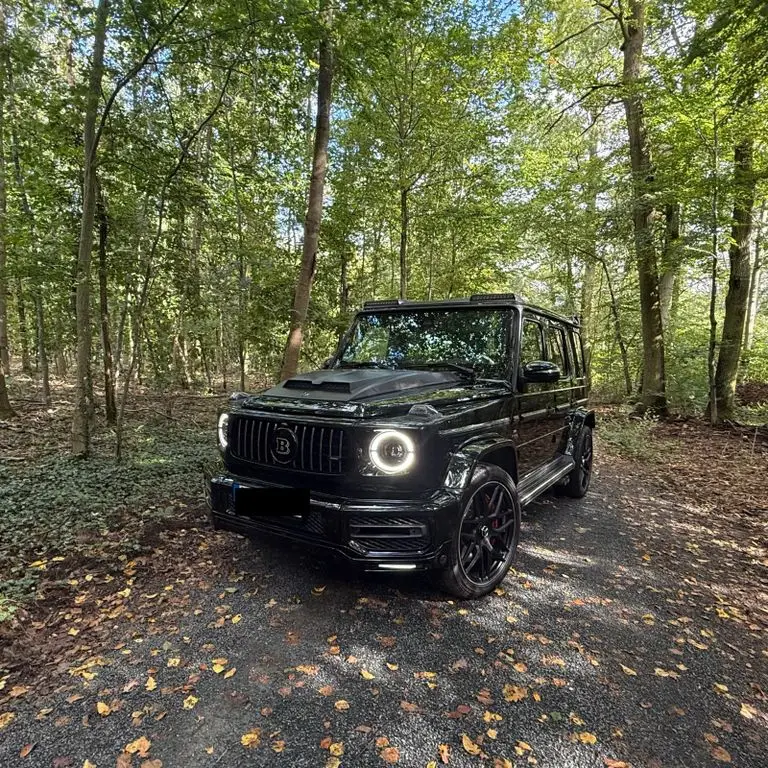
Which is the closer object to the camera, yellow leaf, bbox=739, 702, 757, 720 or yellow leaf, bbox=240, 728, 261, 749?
yellow leaf, bbox=240, 728, 261, 749

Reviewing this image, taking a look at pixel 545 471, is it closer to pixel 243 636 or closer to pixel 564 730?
pixel 564 730

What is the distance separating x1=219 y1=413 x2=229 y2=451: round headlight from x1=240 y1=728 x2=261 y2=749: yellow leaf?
1.78 meters

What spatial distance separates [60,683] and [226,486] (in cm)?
125

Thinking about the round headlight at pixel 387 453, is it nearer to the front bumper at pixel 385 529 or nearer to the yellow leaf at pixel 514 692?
the front bumper at pixel 385 529

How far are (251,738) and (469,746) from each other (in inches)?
37.4

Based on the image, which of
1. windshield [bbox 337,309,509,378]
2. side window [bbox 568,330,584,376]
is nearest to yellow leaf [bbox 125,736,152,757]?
windshield [bbox 337,309,509,378]

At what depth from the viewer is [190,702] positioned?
206cm

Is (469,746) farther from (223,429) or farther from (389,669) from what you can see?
(223,429)

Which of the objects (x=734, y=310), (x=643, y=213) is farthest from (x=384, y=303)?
(x=734, y=310)

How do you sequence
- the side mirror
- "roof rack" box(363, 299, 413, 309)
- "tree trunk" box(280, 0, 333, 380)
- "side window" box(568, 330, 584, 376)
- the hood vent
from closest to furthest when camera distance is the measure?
the hood vent
the side mirror
"roof rack" box(363, 299, 413, 309)
"side window" box(568, 330, 584, 376)
"tree trunk" box(280, 0, 333, 380)

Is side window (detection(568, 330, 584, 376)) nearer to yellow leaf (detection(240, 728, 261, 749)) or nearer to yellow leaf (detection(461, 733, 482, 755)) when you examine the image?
yellow leaf (detection(461, 733, 482, 755))

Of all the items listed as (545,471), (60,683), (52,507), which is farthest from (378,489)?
(52,507)

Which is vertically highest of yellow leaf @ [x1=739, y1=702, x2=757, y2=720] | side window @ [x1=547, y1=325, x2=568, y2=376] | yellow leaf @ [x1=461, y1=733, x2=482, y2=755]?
side window @ [x1=547, y1=325, x2=568, y2=376]

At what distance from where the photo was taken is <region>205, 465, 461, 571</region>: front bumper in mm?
2438
